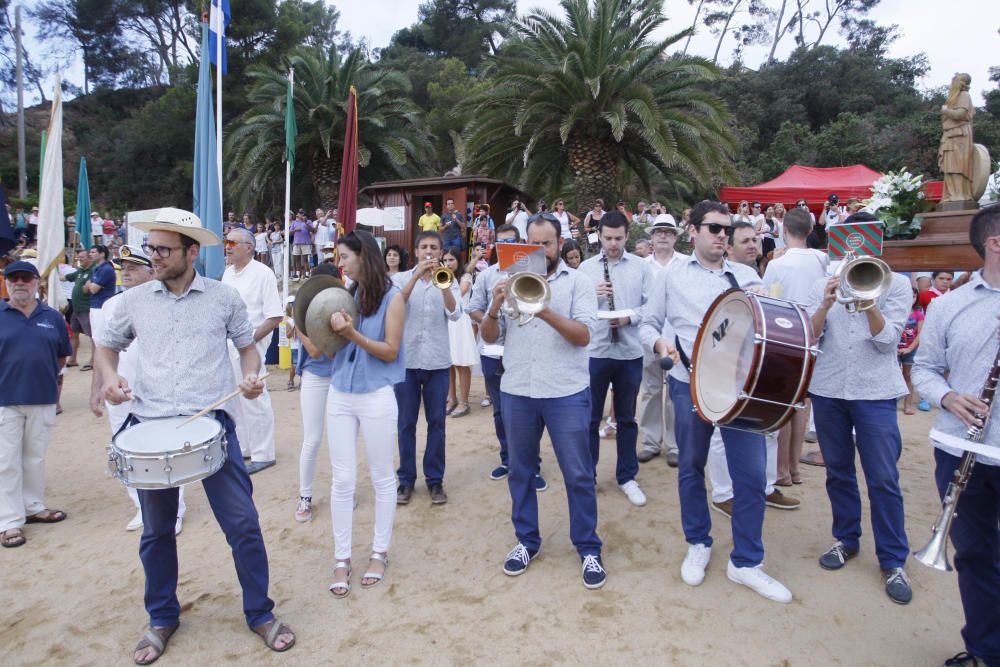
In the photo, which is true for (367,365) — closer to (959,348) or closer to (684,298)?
(684,298)

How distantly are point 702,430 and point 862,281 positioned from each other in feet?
4.05

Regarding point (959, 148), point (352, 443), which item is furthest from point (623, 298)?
point (959, 148)

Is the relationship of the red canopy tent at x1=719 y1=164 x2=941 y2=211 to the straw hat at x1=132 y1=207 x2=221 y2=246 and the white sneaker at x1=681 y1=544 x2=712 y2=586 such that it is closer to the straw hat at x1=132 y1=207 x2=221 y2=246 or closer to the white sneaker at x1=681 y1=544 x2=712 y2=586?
the white sneaker at x1=681 y1=544 x2=712 y2=586

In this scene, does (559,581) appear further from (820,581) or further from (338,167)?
(338,167)

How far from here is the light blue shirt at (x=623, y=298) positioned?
17.2ft

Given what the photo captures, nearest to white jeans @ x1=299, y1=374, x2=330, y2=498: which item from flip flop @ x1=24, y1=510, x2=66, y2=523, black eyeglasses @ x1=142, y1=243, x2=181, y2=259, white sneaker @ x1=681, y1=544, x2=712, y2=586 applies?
black eyeglasses @ x1=142, y1=243, x2=181, y2=259

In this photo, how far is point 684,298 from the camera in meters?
4.22

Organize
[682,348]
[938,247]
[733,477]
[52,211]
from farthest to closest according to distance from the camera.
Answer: [52,211] → [938,247] → [682,348] → [733,477]

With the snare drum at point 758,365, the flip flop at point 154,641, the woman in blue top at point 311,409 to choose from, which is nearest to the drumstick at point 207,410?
the flip flop at point 154,641

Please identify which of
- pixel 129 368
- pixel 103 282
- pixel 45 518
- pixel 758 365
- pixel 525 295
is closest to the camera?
pixel 758 365

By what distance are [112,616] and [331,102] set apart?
71.0 ft

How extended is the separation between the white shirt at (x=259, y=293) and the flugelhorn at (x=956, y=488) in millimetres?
5200

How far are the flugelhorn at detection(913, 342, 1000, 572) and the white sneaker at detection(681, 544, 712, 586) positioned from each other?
136 cm

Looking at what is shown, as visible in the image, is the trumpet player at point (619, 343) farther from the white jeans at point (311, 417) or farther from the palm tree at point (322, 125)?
the palm tree at point (322, 125)
